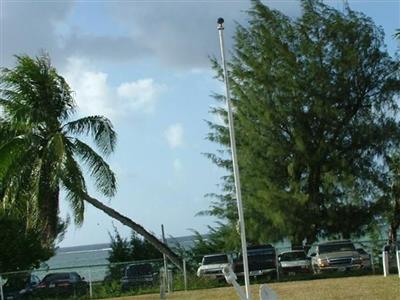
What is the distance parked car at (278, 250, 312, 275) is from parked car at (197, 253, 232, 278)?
2412 mm

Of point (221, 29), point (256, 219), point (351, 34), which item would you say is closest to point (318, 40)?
point (351, 34)

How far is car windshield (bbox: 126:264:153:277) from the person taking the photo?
33.4 m

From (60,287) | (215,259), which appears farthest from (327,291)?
(60,287)

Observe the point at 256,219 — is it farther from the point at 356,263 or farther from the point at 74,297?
the point at 74,297

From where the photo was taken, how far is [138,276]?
108 feet

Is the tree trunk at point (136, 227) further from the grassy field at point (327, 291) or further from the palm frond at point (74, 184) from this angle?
the grassy field at point (327, 291)

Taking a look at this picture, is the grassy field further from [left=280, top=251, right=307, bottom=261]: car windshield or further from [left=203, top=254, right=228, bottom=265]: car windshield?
[left=280, top=251, right=307, bottom=261]: car windshield

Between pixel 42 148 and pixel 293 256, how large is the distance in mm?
12337

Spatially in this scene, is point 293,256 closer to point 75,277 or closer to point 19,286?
point 75,277

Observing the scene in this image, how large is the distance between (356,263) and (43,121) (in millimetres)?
14157

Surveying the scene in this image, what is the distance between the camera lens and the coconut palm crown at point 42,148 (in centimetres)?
3039

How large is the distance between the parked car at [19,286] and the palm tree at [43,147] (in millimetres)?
2668

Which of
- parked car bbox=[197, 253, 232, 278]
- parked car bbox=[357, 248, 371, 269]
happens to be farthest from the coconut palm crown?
parked car bbox=[357, 248, 371, 269]

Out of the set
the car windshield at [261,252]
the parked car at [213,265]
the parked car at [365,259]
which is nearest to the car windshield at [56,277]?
the parked car at [213,265]
